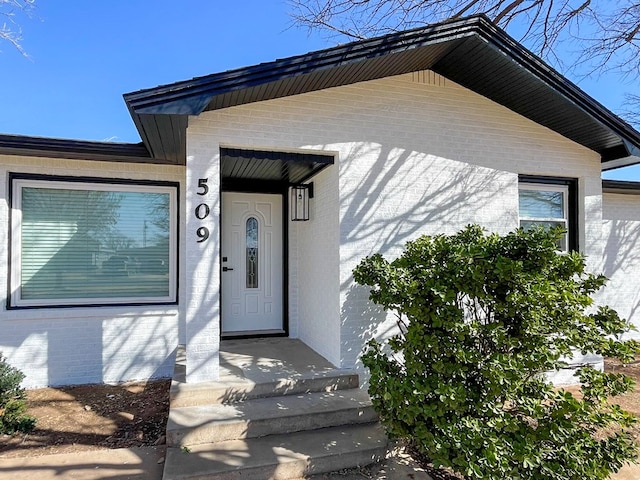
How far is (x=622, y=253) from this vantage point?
7.55 metres

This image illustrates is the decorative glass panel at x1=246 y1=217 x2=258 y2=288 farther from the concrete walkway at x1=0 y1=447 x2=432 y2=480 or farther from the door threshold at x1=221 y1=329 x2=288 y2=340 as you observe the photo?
the concrete walkway at x1=0 y1=447 x2=432 y2=480

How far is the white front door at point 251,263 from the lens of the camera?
233 inches

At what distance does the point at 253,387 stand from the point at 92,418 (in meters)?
1.77

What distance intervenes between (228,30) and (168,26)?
1537 mm

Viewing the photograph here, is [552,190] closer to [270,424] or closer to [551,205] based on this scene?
[551,205]

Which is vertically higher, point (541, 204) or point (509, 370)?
point (541, 204)

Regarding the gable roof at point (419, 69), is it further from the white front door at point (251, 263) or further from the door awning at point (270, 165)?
the white front door at point (251, 263)

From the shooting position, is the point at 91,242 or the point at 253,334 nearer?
the point at 91,242

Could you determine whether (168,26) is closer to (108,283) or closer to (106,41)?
(106,41)

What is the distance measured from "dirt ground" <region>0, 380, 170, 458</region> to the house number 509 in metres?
1.93

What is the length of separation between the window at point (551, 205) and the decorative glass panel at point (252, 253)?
3862mm

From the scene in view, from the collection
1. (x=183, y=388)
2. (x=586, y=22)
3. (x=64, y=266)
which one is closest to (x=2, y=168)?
(x=64, y=266)

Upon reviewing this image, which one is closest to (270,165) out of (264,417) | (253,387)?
(253,387)

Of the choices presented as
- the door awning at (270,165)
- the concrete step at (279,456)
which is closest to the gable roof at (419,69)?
the door awning at (270,165)
